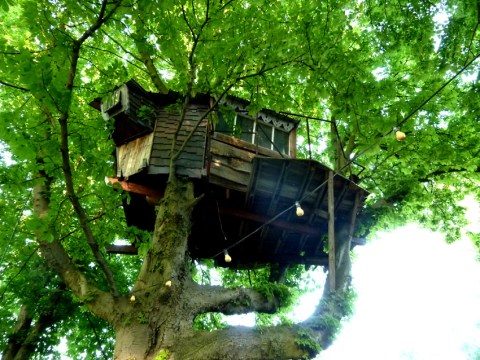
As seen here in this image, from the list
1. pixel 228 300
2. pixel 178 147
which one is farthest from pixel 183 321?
pixel 178 147

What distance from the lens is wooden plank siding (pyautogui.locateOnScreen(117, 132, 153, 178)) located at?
8461mm

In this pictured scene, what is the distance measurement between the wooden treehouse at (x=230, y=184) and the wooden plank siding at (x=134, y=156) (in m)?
0.03

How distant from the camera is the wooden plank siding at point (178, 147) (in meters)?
8.27

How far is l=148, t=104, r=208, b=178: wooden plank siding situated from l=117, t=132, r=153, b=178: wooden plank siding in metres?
0.17

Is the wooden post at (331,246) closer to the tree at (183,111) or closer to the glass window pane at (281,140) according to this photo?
the tree at (183,111)

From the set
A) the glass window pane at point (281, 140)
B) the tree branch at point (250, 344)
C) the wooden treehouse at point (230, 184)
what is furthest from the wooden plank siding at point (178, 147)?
the tree branch at point (250, 344)

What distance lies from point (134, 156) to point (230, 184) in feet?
8.75

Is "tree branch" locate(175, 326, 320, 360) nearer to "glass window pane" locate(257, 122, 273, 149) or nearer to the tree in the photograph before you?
the tree

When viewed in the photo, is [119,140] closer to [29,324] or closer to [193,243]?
[193,243]

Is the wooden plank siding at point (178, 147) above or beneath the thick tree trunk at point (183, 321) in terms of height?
above

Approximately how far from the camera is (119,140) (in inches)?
383

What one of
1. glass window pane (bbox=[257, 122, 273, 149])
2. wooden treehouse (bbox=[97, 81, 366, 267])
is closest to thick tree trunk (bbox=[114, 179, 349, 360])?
wooden treehouse (bbox=[97, 81, 366, 267])

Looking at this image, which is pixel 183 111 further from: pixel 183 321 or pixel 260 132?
pixel 260 132

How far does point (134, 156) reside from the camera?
8.98 meters
